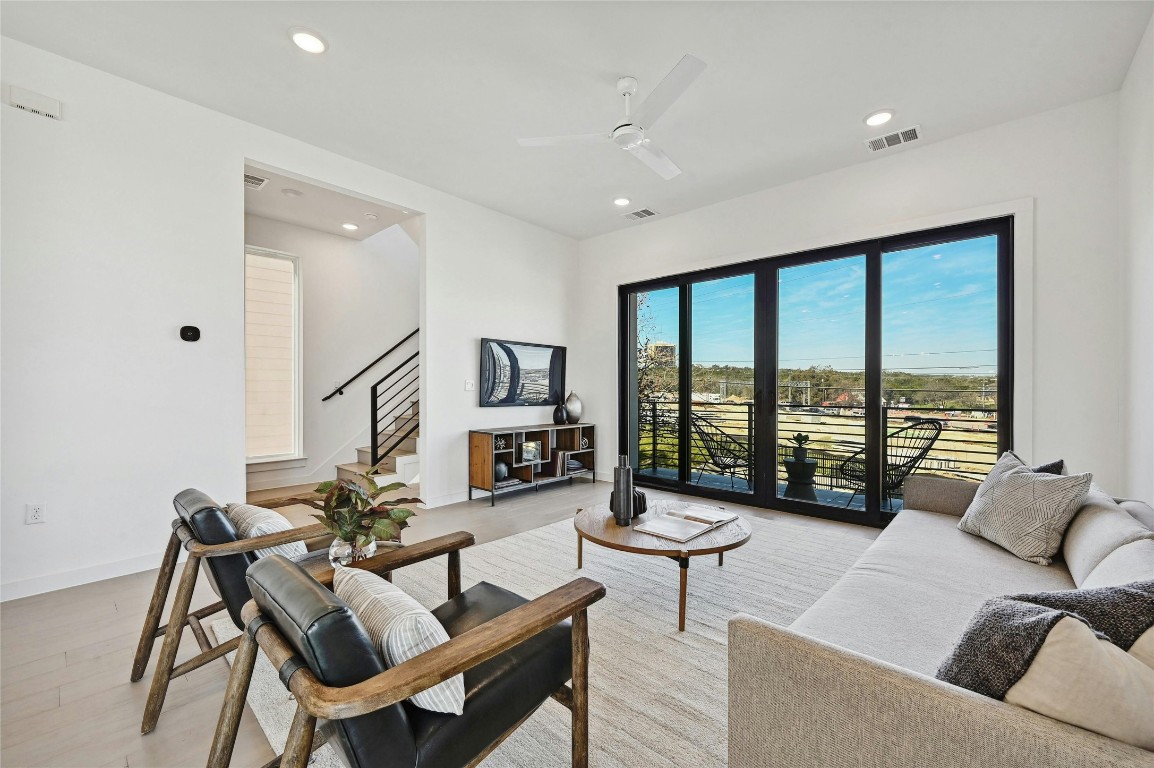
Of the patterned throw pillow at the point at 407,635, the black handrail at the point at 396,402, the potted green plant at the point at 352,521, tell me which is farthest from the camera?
the black handrail at the point at 396,402

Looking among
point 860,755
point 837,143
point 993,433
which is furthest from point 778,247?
point 860,755

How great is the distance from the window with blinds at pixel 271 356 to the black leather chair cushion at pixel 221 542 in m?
4.13

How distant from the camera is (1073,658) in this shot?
82cm

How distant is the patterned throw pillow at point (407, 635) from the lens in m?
1.08

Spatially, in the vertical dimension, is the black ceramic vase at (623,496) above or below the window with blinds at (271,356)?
below

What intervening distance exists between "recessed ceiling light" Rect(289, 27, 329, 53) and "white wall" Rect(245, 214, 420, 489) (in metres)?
2.67

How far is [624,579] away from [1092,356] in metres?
3.34

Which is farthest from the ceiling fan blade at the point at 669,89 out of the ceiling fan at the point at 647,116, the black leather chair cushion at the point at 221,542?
Result: the black leather chair cushion at the point at 221,542

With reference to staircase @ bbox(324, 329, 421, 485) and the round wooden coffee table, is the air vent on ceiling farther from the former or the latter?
staircase @ bbox(324, 329, 421, 485)

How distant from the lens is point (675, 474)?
5375 millimetres

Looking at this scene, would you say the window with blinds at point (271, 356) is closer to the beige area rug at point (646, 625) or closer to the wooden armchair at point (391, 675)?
the beige area rug at point (646, 625)

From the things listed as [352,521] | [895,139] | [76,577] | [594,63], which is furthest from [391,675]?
[895,139]

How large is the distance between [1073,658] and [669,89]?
2.60 metres

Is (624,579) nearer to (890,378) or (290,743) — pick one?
(290,743)
